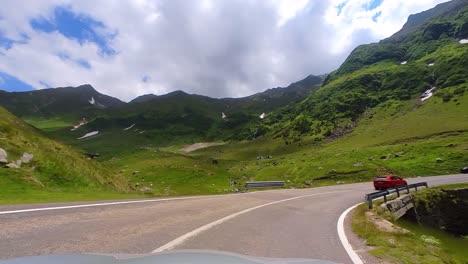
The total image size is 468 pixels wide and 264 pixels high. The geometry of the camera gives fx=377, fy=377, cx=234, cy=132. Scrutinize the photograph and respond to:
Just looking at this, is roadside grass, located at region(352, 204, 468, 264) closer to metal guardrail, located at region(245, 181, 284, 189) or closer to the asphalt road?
the asphalt road

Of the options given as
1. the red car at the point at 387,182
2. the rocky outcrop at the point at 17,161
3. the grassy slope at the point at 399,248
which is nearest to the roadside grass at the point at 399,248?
the grassy slope at the point at 399,248

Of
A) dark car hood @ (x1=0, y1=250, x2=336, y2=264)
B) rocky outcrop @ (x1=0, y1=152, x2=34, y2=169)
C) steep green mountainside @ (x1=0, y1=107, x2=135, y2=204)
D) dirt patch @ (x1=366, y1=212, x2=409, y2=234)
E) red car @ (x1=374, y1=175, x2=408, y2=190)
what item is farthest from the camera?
red car @ (x1=374, y1=175, x2=408, y2=190)

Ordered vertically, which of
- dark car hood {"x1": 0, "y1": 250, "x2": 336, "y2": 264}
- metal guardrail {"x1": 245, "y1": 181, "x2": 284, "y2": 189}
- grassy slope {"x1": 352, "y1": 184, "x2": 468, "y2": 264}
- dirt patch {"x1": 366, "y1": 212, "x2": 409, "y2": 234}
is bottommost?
grassy slope {"x1": 352, "y1": 184, "x2": 468, "y2": 264}

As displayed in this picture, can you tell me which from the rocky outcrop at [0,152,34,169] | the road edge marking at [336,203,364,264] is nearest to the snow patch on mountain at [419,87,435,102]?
the road edge marking at [336,203,364,264]

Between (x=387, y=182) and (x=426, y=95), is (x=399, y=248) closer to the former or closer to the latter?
(x=387, y=182)

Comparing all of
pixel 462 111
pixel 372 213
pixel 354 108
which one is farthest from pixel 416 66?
pixel 372 213

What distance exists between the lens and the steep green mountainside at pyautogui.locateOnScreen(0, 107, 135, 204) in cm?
1881

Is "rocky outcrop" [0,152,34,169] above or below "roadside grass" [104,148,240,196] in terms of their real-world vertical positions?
below

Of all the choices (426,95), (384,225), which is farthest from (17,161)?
(426,95)

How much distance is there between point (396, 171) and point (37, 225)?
212ft

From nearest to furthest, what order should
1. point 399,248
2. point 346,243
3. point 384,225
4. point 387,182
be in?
point 399,248, point 346,243, point 384,225, point 387,182

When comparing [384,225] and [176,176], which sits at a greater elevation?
[176,176]

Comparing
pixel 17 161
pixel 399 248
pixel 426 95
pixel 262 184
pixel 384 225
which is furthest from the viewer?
pixel 426 95

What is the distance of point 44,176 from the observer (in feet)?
74.9
